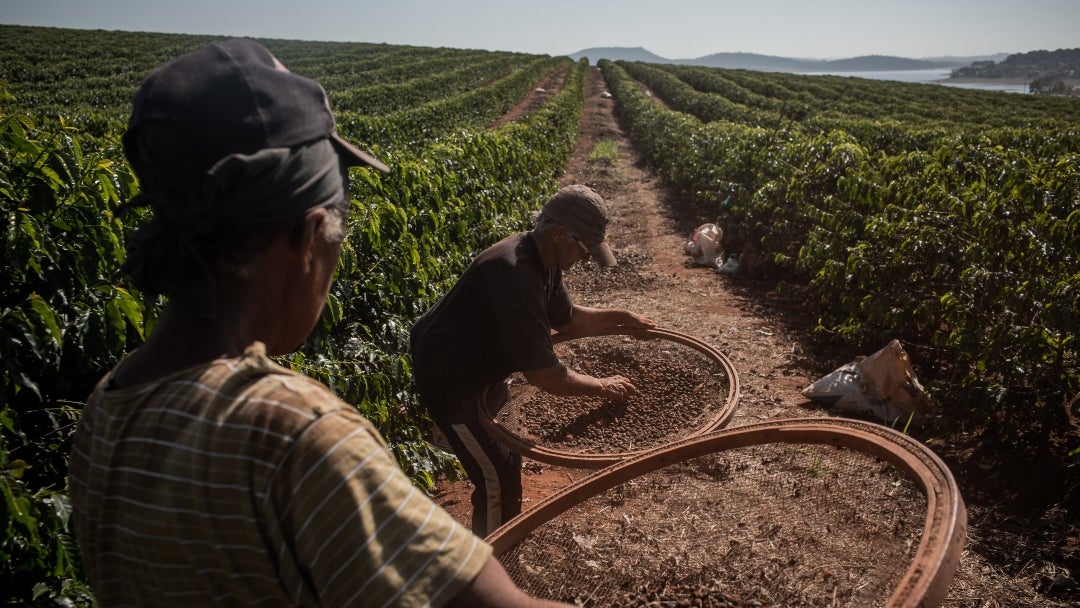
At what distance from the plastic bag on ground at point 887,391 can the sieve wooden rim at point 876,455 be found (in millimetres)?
2798

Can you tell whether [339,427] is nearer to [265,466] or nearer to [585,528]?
[265,466]

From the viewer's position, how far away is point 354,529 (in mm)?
725

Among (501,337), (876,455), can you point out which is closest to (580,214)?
(501,337)

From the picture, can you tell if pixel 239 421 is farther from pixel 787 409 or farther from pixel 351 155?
pixel 787 409

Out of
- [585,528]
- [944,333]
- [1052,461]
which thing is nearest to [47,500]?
[585,528]

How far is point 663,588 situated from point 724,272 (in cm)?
649

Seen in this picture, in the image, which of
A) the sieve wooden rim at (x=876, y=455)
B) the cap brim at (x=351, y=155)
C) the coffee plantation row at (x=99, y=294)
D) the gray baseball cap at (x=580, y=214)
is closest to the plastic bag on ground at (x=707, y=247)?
the coffee plantation row at (x=99, y=294)

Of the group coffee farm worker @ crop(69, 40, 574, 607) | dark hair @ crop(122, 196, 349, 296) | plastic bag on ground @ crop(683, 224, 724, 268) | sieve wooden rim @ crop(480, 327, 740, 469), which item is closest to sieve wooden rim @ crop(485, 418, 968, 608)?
sieve wooden rim @ crop(480, 327, 740, 469)

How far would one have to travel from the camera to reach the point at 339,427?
29.3 inches

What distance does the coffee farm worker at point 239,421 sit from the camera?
731 mm

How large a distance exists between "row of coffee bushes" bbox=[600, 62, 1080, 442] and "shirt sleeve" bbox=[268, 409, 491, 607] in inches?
144

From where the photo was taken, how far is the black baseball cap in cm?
80

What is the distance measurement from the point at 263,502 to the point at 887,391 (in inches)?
172

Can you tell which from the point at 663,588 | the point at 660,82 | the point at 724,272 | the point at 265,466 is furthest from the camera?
the point at 660,82
